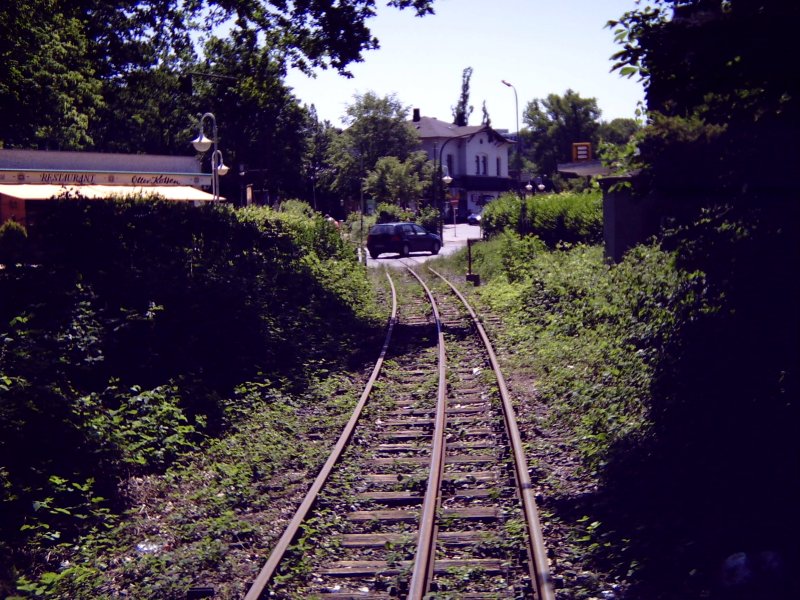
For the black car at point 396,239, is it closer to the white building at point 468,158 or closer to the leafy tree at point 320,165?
the leafy tree at point 320,165

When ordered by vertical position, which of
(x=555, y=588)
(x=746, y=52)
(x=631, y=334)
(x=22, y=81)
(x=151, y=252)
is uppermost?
(x=22, y=81)

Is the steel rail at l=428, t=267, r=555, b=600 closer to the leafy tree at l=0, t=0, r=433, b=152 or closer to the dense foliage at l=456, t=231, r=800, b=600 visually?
the dense foliage at l=456, t=231, r=800, b=600

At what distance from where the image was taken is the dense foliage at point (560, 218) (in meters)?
26.5

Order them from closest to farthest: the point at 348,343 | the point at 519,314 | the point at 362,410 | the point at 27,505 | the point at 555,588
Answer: the point at 555,588, the point at 27,505, the point at 362,410, the point at 348,343, the point at 519,314

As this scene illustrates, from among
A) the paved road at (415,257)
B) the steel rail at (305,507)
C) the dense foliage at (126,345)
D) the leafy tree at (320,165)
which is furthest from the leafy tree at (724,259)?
the leafy tree at (320,165)

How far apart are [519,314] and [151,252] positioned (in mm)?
8114

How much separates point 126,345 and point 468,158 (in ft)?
268

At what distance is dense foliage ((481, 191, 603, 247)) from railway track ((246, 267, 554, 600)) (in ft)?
45.2

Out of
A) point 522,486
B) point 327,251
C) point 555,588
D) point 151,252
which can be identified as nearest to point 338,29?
point 327,251

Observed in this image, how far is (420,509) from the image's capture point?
25.5 ft

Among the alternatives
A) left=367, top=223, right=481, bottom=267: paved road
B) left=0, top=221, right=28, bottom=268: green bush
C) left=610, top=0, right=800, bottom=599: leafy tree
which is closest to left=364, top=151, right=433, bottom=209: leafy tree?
left=367, top=223, right=481, bottom=267: paved road

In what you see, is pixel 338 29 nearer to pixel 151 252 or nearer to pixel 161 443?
pixel 151 252

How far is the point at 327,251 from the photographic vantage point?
26.9 meters

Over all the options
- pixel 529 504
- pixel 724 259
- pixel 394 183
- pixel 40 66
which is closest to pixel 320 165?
pixel 394 183
